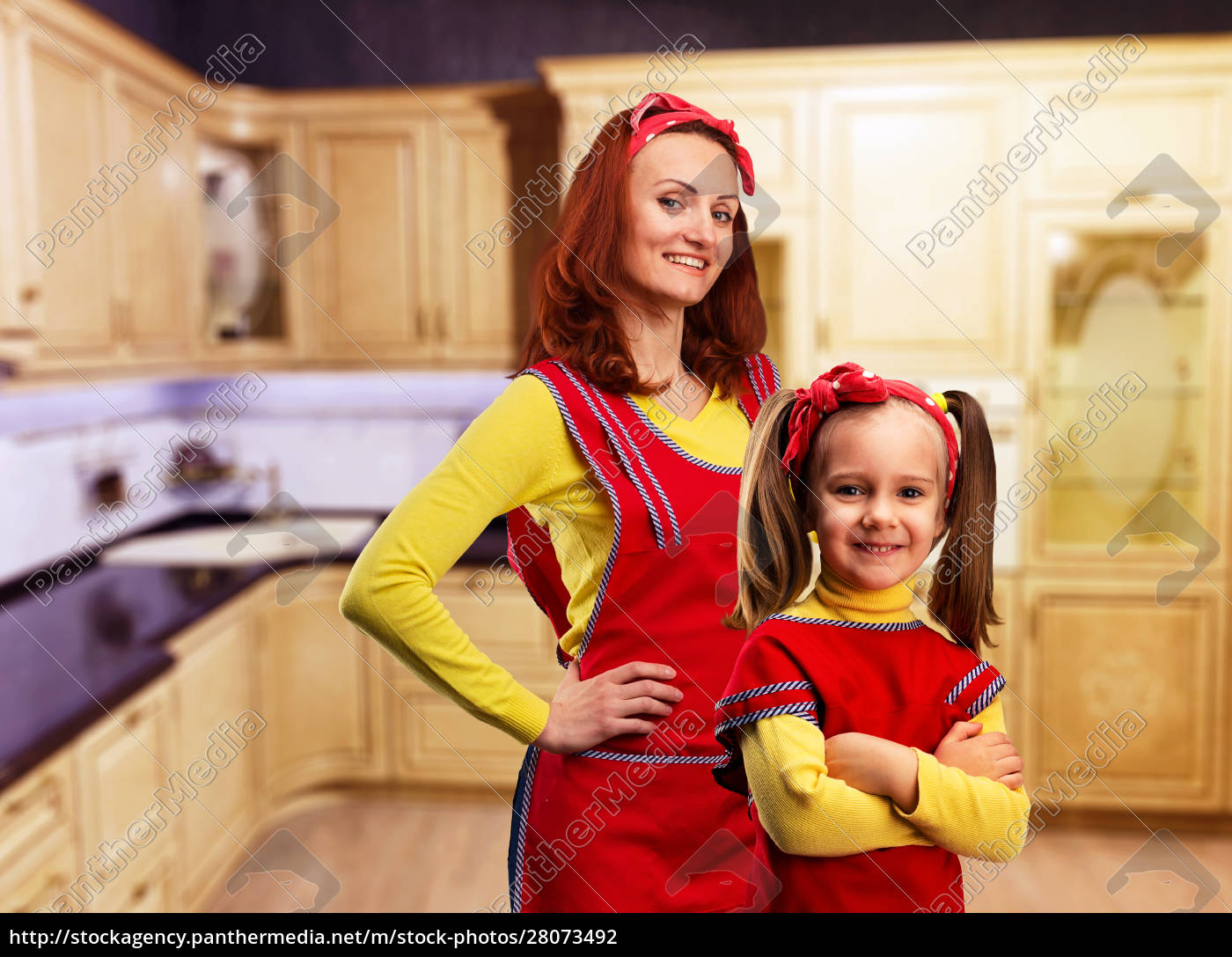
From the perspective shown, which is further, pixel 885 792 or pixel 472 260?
pixel 472 260

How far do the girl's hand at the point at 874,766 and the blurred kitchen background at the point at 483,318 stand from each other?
68.3 inches

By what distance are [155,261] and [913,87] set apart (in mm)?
1996

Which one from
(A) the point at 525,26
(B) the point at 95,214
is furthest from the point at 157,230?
(A) the point at 525,26

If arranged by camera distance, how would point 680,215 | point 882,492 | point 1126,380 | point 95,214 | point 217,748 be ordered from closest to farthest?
point 882,492 → point 680,215 → point 95,214 → point 217,748 → point 1126,380

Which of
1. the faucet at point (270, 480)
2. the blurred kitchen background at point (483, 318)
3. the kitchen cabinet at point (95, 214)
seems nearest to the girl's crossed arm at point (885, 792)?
the blurred kitchen background at point (483, 318)

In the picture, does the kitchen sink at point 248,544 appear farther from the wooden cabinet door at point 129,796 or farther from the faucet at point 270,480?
the wooden cabinet door at point 129,796

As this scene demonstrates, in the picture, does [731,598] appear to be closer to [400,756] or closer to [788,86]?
[788,86]

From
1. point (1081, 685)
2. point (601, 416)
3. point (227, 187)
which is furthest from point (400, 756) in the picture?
point (601, 416)

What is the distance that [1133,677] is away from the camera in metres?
2.72

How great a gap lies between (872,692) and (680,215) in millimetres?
274

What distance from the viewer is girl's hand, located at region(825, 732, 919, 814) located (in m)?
0.45

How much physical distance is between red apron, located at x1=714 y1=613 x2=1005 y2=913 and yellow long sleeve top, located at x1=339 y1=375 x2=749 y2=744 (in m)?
0.15

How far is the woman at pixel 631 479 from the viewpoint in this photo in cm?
57

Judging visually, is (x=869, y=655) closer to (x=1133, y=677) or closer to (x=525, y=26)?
(x=1133, y=677)
